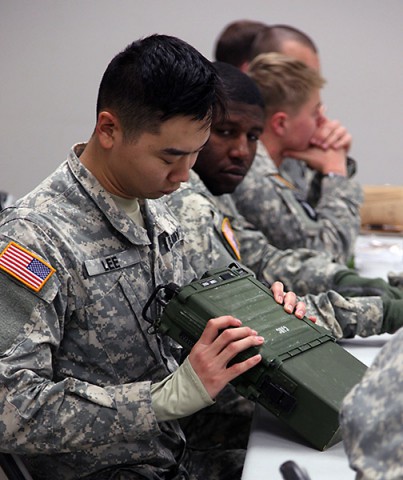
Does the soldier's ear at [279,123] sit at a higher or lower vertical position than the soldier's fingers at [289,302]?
lower

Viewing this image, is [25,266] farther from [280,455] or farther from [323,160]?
[323,160]

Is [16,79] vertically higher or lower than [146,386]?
lower

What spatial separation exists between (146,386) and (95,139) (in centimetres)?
46

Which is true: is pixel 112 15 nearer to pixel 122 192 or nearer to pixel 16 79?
pixel 16 79

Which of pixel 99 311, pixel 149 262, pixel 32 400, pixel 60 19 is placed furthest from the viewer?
pixel 60 19

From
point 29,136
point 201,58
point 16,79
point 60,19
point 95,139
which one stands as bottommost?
point 29,136

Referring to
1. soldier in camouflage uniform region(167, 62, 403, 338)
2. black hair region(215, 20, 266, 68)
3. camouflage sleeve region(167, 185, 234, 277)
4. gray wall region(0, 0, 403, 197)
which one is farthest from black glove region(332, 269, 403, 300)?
gray wall region(0, 0, 403, 197)

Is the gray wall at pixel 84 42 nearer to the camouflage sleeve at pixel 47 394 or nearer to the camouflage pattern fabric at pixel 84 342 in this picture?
the camouflage pattern fabric at pixel 84 342

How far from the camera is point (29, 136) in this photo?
15.0ft

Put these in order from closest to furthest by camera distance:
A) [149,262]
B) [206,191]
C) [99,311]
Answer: [99,311]
[149,262]
[206,191]

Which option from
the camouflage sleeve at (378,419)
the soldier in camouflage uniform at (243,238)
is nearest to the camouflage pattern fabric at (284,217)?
the soldier in camouflage uniform at (243,238)

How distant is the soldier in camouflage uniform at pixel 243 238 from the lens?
1.76 m

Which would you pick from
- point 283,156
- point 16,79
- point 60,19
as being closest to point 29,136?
point 16,79

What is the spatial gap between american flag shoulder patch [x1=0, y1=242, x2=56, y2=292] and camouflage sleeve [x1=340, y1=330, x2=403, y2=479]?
0.60 m
